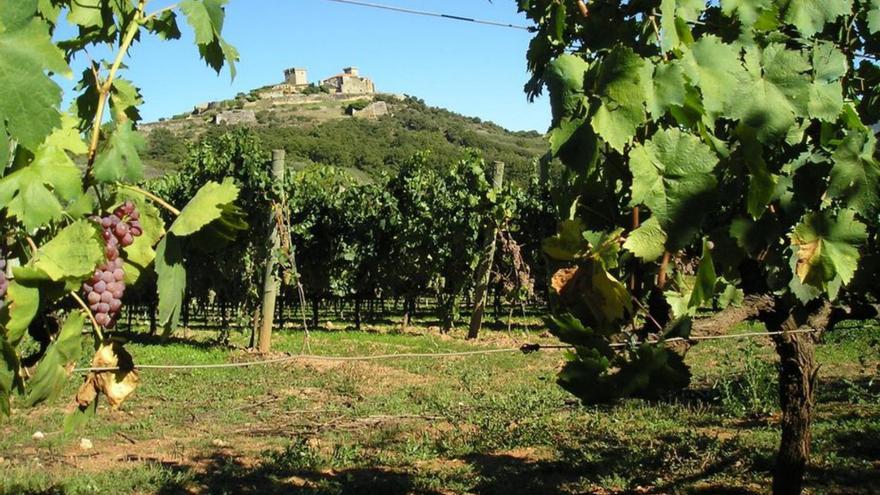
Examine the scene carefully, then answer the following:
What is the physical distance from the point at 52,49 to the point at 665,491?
4.28m

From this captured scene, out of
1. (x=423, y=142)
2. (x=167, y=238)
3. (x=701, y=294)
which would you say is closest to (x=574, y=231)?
(x=701, y=294)

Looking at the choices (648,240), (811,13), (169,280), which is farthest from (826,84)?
(169,280)

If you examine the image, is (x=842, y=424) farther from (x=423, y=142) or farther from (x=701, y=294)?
(x=423, y=142)

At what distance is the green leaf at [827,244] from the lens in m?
1.96

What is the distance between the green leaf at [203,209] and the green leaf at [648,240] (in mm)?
800

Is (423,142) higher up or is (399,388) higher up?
(423,142)

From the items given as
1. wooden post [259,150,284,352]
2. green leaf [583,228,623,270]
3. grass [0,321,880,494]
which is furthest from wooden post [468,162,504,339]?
green leaf [583,228,623,270]

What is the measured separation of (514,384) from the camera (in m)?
9.18

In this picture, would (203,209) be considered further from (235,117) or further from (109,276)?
(235,117)

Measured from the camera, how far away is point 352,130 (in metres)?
71.3

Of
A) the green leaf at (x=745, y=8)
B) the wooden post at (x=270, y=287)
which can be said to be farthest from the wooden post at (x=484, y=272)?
the green leaf at (x=745, y=8)

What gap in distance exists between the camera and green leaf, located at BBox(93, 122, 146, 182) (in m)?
1.44

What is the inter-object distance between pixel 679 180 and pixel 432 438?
5086mm

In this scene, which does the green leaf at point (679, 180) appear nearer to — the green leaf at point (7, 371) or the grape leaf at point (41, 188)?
the grape leaf at point (41, 188)
